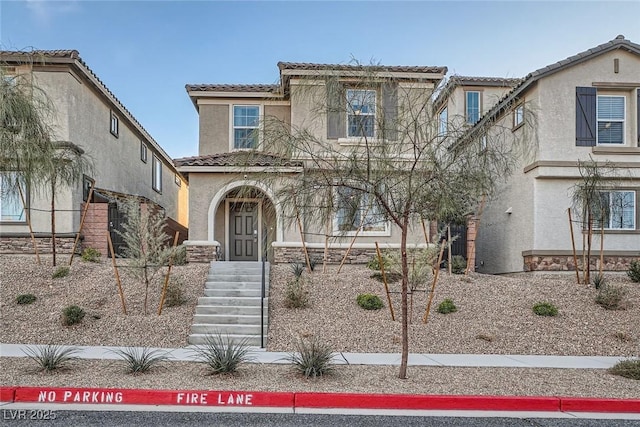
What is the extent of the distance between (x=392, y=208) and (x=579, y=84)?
1105 cm

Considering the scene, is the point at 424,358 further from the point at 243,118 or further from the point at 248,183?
the point at 243,118

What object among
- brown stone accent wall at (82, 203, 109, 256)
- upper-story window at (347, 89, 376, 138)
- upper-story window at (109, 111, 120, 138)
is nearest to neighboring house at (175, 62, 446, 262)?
upper-story window at (347, 89, 376, 138)

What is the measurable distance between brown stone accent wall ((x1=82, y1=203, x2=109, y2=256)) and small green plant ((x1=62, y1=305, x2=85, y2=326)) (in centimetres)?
563

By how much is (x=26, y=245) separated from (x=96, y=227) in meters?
2.03

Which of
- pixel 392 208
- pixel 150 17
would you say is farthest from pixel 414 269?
pixel 150 17

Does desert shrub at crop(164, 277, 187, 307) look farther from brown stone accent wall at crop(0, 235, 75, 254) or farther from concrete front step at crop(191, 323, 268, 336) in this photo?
brown stone accent wall at crop(0, 235, 75, 254)

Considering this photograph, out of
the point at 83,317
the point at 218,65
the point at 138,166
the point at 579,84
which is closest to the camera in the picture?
the point at 83,317

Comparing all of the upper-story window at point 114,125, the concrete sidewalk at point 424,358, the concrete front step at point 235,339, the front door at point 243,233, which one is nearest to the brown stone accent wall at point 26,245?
the front door at point 243,233

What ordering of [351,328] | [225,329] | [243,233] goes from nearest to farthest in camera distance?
[225,329] < [351,328] < [243,233]

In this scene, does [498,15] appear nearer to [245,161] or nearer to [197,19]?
[197,19]

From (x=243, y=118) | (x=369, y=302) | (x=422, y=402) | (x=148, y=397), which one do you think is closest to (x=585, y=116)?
(x=369, y=302)

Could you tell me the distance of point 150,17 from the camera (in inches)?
650

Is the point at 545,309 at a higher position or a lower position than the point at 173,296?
lower

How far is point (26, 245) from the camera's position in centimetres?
1548
